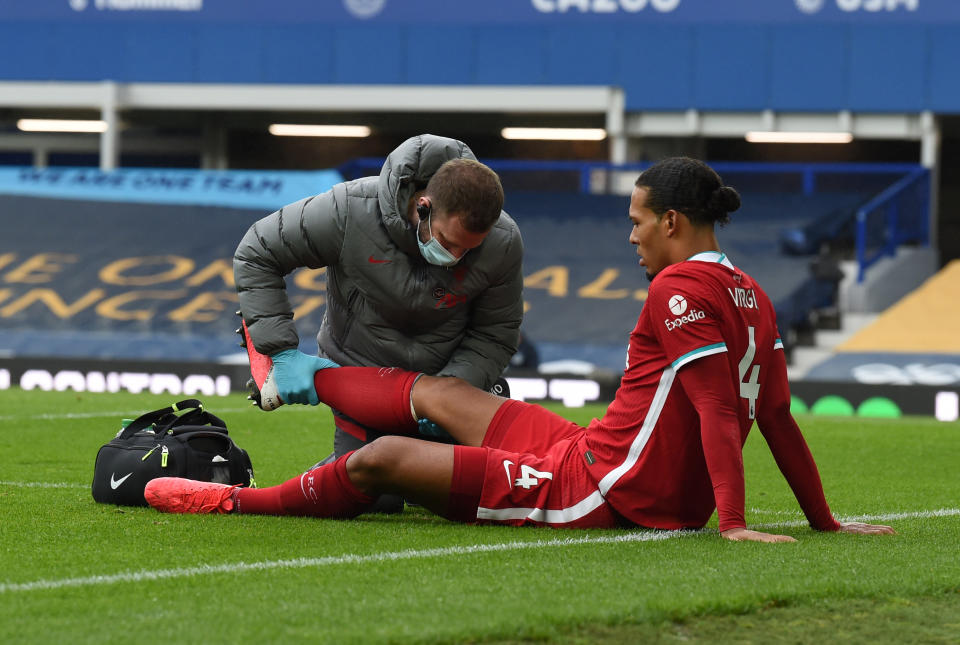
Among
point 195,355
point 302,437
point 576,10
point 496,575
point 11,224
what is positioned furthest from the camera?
point 576,10

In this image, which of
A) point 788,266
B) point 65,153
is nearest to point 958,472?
point 788,266

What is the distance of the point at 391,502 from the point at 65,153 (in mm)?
25288

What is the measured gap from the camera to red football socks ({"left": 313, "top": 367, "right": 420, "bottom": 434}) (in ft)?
18.6

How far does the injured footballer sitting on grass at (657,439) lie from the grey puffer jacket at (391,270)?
534mm

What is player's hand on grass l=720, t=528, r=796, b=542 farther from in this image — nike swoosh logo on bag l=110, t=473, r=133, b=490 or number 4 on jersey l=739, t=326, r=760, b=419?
nike swoosh logo on bag l=110, t=473, r=133, b=490

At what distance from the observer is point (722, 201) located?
4.90 m

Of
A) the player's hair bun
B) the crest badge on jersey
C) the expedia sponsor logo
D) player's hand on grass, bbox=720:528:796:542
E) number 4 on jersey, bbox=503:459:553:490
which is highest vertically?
the player's hair bun

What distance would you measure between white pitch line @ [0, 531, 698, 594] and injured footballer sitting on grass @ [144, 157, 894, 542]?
0.61 ft

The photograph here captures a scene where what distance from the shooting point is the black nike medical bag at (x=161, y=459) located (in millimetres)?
5805

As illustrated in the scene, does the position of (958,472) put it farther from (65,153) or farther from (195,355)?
(65,153)

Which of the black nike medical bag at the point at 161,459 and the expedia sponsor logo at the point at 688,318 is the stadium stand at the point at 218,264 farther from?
the expedia sponsor logo at the point at 688,318

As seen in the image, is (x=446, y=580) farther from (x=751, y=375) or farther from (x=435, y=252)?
(x=435, y=252)

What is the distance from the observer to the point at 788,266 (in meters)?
19.2

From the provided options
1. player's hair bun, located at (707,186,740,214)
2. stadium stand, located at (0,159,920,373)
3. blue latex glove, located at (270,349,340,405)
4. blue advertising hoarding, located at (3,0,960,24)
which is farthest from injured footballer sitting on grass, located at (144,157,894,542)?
blue advertising hoarding, located at (3,0,960,24)
